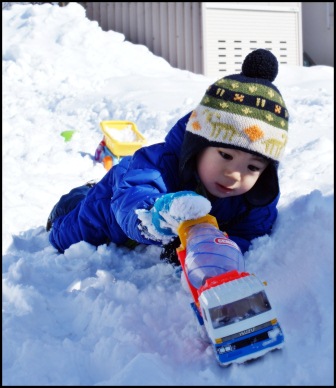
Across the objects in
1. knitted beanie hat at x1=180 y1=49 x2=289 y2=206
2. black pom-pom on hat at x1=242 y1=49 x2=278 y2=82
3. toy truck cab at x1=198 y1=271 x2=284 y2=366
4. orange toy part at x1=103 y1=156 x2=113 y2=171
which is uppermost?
black pom-pom on hat at x1=242 y1=49 x2=278 y2=82

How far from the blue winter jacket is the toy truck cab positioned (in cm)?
47

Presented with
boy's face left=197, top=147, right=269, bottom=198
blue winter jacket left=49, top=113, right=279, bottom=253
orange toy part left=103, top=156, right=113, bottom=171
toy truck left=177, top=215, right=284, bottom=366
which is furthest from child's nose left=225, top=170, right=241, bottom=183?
orange toy part left=103, top=156, right=113, bottom=171

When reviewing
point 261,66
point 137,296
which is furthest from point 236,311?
point 261,66

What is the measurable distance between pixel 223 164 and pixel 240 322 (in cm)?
69

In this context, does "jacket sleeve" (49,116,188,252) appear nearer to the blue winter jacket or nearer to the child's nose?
the blue winter jacket

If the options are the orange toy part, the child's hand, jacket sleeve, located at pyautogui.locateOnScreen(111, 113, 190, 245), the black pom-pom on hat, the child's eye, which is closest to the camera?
the child's hand

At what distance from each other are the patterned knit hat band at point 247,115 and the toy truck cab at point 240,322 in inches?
25.7

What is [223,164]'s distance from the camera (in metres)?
1.65

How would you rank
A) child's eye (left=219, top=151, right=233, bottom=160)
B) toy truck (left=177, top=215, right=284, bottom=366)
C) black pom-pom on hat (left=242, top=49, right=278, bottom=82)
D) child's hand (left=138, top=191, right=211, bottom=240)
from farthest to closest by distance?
black pom-pom on hat (left=242, top=49, right=278, bottom=82) < child's eye (left=219, top=151, right=233, bottom=160) < child's hand (left=138, top=191, right=211, bottom=240) < toy truck (left=177, top=215, right=284, bottom=366)

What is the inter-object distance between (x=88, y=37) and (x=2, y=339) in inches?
262

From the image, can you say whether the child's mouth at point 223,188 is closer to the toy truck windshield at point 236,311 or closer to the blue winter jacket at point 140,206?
the blue winter jacket at point 140,206

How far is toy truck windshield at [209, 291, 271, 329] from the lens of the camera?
108cm

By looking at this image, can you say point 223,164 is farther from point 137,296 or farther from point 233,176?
point 137,296

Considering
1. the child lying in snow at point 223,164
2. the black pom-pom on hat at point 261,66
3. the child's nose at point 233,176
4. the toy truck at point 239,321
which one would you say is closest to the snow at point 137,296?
the toy truck at point 239,321
